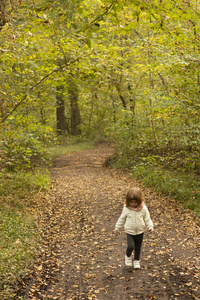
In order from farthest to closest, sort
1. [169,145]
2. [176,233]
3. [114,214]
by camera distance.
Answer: [169,145]
[114,214]
[176,233]

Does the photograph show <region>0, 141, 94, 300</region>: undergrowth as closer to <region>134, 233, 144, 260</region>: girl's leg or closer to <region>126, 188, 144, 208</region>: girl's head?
<region>134, 233, 144, 260</region>: girl's leg

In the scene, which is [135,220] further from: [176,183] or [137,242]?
[176,183]

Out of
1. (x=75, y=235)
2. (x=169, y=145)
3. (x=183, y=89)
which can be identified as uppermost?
(x=183, y=89)

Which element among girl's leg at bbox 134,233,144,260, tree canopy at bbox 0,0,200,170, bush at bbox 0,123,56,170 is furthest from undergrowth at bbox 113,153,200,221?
bush at bbox 0,123,56,170

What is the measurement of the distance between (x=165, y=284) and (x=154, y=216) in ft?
12.5

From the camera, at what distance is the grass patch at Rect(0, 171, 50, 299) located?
512 cm

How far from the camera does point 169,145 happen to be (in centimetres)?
1351

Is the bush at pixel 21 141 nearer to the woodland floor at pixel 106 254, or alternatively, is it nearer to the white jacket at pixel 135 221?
the woodland floor at pixel 106 254

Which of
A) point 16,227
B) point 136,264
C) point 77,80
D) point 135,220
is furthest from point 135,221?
point 77,80

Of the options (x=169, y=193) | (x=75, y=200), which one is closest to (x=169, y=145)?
(x=169, y=193)

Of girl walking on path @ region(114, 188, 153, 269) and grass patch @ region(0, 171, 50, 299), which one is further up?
girl walking on path @ region(114, 188, 153, 269)

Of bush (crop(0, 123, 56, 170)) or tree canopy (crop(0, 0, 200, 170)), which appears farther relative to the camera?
bush (crop(0, 123, 56, 170))

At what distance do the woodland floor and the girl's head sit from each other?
1300 millimetres

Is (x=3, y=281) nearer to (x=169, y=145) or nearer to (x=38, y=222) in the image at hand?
(x=38, y=222)
